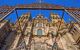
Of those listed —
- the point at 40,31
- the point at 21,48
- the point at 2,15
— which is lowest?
the point at 40,31

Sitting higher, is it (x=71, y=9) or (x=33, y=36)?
(x=71, y=9)

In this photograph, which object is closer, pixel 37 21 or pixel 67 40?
pixel 67 40

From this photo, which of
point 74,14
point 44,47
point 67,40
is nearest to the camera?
point 74,14

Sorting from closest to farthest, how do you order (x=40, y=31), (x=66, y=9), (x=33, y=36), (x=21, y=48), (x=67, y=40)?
(x=66, y=9) → (x=21, y=48) → (x=67, y=40) → (x=33, y=36) → (x=40, y=31)

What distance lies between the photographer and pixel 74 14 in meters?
13.4

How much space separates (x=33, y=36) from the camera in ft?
135

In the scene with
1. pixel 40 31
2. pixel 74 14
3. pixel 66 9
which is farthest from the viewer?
pixel 40 31

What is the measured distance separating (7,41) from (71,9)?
70.4 ft

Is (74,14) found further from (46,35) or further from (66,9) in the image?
(46,35)

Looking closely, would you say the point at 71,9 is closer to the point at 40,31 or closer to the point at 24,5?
the point at 24,5

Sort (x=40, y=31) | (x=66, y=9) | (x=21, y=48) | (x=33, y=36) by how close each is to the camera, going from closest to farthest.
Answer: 1. (x=66, y=9)
2. (x=21, y=48)
3. (x=33, y=36)
4. (x=40, y=31)

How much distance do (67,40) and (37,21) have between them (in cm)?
2223

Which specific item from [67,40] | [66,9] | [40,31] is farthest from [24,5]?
[40,31]

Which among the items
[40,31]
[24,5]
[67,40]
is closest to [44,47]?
[67,40]
